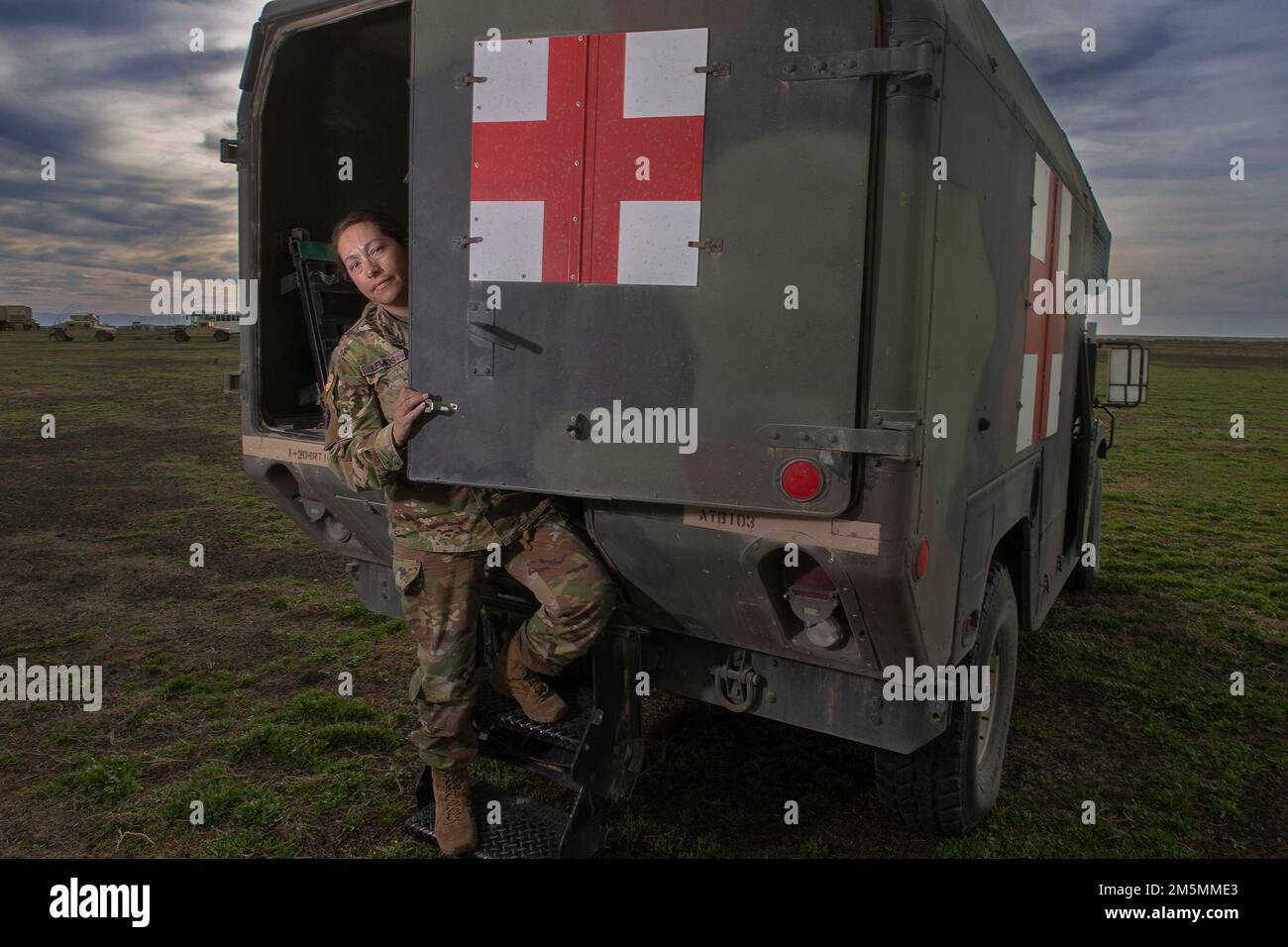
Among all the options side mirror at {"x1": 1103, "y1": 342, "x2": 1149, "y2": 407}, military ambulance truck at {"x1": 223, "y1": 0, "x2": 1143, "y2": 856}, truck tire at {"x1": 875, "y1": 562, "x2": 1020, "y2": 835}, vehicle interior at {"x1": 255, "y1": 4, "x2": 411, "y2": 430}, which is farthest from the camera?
side mirror at {"x1": 1103, "y1": 342, "x2": 1149, "y2": 407}

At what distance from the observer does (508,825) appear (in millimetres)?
3137

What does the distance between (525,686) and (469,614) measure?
1.18ft

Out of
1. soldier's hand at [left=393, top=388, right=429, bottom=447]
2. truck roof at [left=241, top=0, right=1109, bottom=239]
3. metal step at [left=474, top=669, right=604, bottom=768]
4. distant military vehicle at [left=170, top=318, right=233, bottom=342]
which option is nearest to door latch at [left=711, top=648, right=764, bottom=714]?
metal step at [left=474, top=669, right=604, bottom=768]

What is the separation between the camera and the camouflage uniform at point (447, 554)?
290 cm

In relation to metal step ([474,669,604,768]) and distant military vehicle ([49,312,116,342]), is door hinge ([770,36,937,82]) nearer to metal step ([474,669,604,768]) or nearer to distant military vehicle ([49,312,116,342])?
metal step ([474,669,604,768])

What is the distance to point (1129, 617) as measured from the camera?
238 inches

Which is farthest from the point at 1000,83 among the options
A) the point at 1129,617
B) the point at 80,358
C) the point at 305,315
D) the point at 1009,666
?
the point at 80,358

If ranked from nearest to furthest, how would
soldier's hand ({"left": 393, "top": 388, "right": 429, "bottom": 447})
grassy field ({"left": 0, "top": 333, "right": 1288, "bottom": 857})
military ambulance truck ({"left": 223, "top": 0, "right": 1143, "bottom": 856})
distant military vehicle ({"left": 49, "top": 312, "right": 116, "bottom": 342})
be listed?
military ambulance truck ({"left": 223, "top": 0, "right": 1143, "bottom": 856}) → soldier's hand ({"left": 393, "top": 388, "right": 429, "bottom": 447}) → grassy field ({"left": 0, "top": 333, "right": 1288, "bottom": 857}) → distant military vehicle ({"left": 49, "top": 312, "right": 116, "bottom": 342})

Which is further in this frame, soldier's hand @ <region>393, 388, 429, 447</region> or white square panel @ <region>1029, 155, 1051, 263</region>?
white square panel @ <region>1029, 155, 1051, 263</region>

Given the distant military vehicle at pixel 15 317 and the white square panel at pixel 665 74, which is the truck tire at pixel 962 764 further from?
the distant military vehicle at pixel 15 317

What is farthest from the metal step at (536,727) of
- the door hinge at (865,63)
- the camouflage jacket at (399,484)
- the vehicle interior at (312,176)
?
the door hinge at (865,63)

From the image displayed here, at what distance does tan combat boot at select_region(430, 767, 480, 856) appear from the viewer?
9.98 ft

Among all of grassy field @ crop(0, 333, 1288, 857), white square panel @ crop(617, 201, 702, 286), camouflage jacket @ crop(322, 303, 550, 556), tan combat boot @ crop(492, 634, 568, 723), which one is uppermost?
white square panel @ crop(617, 201, 702, 286)

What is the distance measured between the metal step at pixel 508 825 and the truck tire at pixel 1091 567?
423 cm
